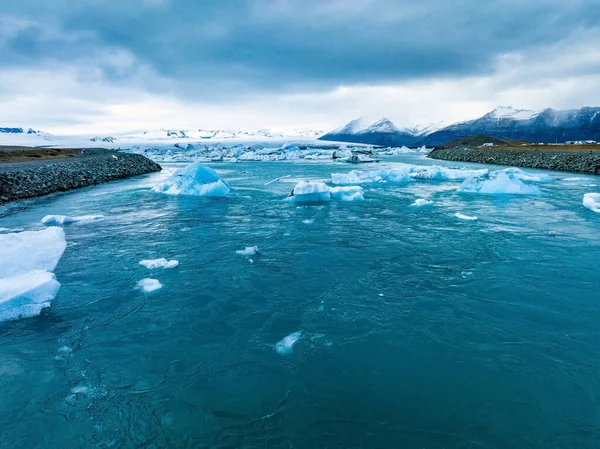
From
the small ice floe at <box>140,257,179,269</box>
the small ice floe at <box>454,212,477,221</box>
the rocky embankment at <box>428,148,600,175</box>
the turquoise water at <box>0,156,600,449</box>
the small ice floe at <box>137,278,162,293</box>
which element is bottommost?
the turquoise water at <box>0,156,600,449</box>

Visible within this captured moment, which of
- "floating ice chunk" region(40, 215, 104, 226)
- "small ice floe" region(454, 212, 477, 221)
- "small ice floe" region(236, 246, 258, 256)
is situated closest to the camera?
"small ice floe" region(236, 246, 258, 256)

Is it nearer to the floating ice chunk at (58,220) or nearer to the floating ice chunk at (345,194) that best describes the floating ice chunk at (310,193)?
the floating ice chunk at (345,194)

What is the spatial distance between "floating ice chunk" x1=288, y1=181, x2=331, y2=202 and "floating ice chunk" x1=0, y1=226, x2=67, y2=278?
913 centimetres

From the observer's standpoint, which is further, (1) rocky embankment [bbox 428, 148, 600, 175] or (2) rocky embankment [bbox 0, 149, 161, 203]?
(1) rocky embankment [bbox 428, 148, 600, 175]

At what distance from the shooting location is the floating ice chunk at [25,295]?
5391 millimetres

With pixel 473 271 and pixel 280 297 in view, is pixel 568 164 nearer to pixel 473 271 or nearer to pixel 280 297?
pixel 473 271

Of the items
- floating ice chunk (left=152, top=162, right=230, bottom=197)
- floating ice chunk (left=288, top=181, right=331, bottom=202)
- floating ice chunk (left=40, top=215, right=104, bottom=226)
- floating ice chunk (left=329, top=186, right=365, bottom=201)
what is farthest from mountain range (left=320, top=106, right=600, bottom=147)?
floating ice chunk (left=40, top=215, right=104, bottom=226)

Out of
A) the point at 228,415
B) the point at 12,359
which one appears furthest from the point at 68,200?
the point at 228,415

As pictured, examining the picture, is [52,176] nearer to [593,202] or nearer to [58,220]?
[58,220]

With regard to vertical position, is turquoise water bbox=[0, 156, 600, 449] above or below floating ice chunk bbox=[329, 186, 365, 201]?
below

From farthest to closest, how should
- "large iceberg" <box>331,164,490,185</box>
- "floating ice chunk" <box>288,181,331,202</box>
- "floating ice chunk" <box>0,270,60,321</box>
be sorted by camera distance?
"large iceberg" <box>331,164,490,185</box>, "floating ice chunk" <box>288,181,331,202</box>, "floating ice chunk" <box>0,270,60,321</box>

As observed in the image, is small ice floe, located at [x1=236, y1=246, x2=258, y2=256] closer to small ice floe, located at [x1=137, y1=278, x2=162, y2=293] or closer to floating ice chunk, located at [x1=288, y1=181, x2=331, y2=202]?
small ice floe, located at [x1=137, y1=278, x2=162, y2=293]

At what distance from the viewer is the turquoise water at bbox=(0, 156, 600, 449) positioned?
343 cm

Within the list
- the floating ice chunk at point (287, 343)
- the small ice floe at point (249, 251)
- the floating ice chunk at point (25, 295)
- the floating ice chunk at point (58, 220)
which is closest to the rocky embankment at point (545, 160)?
the small ice floe at point (249, 251)
